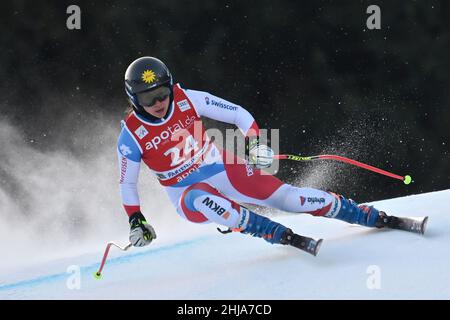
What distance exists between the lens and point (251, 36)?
24.6ft

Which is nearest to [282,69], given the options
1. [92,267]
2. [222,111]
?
[222,111]

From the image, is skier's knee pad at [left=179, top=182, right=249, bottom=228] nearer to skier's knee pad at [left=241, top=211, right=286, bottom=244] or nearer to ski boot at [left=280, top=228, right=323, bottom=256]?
skier's knee pad at [left=241, top=211, right=286, bottom=244]

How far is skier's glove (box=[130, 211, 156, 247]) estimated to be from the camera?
3.57 m

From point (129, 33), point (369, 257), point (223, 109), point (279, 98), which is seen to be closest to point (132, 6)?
point (129, 33)

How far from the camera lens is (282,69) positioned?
768 centimetres

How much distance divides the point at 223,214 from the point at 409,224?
3.83 ft

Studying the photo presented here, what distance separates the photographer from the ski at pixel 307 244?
136 inches

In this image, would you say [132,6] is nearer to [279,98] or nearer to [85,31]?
[85,31]

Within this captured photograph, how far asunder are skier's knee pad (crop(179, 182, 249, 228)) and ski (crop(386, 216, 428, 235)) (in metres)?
0.99

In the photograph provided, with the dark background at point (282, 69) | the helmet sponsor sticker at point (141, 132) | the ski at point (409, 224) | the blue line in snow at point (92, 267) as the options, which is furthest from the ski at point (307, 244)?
the dark background at point (282, 69)

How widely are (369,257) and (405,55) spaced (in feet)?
17.2

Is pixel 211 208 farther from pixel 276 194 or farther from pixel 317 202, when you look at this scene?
pixel 317 202

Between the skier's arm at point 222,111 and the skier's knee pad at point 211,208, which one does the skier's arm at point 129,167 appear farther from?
the skier's arm at point 222,111

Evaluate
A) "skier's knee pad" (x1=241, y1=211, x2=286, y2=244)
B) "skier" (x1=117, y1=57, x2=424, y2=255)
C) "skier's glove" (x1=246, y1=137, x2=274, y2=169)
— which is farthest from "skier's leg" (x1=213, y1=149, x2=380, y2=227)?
"skier's knee pad" (x1=241, y1=211, x2=286, y2=244)
